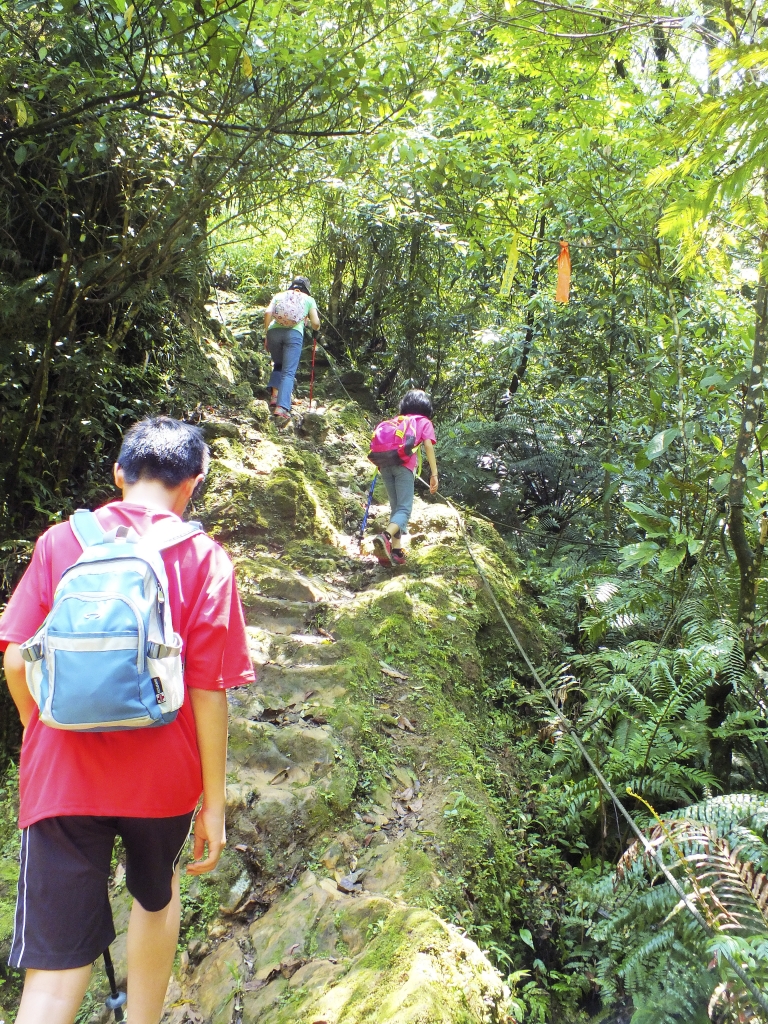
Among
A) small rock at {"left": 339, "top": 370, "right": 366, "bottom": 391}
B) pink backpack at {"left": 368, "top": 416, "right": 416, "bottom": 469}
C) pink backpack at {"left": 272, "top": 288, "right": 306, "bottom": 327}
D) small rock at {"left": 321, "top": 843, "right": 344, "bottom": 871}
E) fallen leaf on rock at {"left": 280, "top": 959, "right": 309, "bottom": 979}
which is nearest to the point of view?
fallen leaf on rock at {"left": 280, "top": 959, "right": 309, "bottom": 979}

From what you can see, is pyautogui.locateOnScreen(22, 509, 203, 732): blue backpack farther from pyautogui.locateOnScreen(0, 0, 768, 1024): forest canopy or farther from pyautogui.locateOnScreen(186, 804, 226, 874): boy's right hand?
pyautogui.locateOnScreen(0, 0, 768, 1024): forest canopy

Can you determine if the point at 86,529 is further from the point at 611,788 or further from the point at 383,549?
the point at 383,549

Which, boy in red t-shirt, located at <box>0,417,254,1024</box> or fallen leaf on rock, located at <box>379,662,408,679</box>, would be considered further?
fallen leaf on rock, located at <box>379,662,408,679</box>

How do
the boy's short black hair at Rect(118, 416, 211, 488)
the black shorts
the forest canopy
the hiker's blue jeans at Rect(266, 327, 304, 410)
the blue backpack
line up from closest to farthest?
1. the blue backpack
2. the black shorts
3. the boy's short black hair at Rect(118, 416, 211, 488)
4. the forest canopy
5. the hiker's blue jeans at Rect(266, 327, 304, 410)

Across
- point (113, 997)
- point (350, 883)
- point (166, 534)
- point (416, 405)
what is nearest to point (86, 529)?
point (166, 534)

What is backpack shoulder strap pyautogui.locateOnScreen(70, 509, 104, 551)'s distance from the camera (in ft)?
6.07

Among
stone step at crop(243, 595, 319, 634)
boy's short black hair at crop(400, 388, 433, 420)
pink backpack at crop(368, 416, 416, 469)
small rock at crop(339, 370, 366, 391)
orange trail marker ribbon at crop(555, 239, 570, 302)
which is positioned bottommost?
stone step at crop(243, 595, 319, 634)

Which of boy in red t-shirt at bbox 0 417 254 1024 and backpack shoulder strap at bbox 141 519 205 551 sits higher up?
backpack shoulder strap at bbox 141 519 205 551

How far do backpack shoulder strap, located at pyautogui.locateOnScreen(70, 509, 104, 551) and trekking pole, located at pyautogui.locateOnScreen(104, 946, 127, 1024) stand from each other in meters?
1.32

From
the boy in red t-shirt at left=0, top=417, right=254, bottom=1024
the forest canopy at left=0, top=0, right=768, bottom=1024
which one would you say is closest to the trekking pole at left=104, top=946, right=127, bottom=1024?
the boy in red t-shirt at left=0, top=417, right=254, bottom=1024

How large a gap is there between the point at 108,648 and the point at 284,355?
6.27 meters

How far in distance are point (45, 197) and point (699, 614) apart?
5.21 meters

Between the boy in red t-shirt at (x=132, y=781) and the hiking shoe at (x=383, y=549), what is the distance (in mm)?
3880

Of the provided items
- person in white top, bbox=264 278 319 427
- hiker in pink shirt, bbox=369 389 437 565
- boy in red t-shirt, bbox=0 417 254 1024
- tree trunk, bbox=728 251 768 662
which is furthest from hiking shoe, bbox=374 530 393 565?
boy in red t-shirt, bbox=0 417 254 1024
